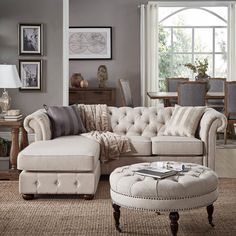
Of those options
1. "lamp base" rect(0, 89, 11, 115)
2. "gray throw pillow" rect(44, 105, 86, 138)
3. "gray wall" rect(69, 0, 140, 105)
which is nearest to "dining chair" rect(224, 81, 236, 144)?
"gray wall" rect(69, 0, 140, 105)

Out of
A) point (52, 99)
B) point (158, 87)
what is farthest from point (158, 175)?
point (158, 87)

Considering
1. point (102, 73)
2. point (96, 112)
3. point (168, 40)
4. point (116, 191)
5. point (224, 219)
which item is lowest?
point (224, 219)

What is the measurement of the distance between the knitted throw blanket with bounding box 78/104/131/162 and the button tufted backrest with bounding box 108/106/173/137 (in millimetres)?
125

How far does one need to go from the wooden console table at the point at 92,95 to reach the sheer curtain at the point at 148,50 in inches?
26.8

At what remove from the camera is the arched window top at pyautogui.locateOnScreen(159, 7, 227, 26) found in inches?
386

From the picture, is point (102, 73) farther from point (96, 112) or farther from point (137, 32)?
point (96, 112)

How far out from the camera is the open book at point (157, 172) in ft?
11.6

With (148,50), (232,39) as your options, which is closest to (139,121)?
(148,50)

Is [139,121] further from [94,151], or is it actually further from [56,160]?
[56,160]

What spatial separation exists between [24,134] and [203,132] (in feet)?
6.63

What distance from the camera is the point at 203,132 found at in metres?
5.23

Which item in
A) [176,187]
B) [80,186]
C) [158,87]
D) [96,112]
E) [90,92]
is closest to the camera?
[176,187]

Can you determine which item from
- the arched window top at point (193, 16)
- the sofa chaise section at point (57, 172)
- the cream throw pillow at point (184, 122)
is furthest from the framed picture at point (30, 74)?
the arched window top at point (193, 16)

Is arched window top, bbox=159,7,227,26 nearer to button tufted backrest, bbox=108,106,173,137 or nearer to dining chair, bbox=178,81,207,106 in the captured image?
dining chair, bbox=178,81,207,106
